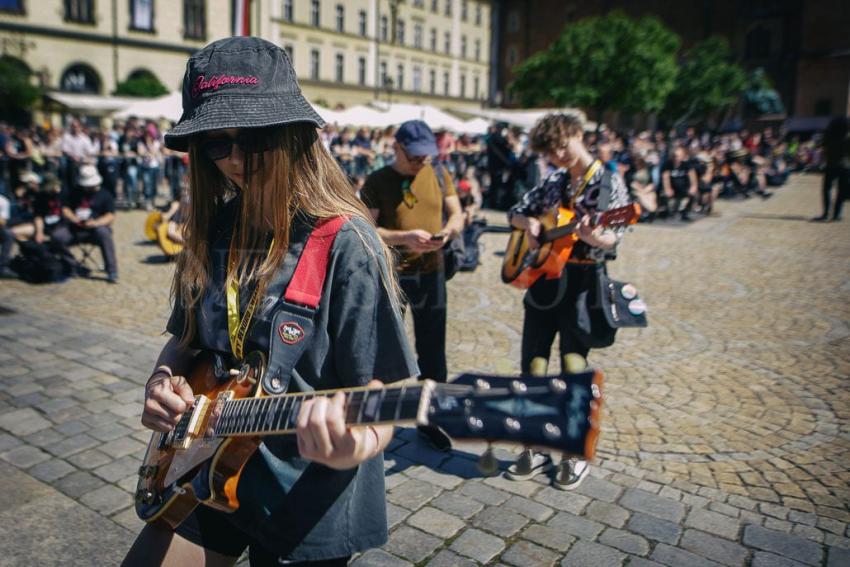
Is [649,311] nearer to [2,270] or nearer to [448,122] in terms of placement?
[2,270]

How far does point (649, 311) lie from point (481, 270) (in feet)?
9.72

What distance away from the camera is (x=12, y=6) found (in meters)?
35.1

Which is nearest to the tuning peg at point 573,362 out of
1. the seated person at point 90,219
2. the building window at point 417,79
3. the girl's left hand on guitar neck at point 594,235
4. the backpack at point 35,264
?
the girl's left hand on guitar neck at point 594,235

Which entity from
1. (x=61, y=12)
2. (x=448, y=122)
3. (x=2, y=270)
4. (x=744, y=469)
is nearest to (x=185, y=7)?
(x=61, y=12)

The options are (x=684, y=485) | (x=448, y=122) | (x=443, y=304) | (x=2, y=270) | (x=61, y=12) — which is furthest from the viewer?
(x=61, y=12)

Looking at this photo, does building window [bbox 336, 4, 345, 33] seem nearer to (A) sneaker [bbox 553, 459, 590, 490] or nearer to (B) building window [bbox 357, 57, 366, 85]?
(B) building window [bbox 357, 57, 366, 85]

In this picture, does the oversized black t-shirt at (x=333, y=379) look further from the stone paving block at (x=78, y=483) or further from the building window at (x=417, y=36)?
the building window at (x=417, y=36)

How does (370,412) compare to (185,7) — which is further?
(185,7)

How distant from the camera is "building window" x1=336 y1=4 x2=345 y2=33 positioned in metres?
55.6

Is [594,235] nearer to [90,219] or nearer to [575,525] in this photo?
[575,525]

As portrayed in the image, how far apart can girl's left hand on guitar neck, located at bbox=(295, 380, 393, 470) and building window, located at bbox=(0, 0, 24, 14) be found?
4238cm

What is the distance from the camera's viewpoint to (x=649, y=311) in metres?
7.84

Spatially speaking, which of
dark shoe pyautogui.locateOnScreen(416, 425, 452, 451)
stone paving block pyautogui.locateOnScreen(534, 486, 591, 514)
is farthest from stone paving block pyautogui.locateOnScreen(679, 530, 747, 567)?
dark shoe pyautogui.locateOnScreen(416, 425, 452, 451)

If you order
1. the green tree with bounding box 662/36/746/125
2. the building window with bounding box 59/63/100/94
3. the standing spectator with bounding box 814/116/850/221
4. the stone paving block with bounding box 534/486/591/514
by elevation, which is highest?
the green tree with bounding box 662/36/746/125
